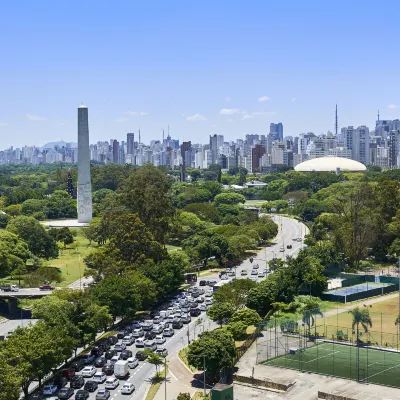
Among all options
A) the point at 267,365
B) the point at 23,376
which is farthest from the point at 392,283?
the point at 23,376

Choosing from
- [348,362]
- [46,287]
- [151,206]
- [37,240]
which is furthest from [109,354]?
[37,240]

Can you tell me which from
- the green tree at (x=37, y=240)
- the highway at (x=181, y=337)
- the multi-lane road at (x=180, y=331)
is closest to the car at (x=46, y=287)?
the multi-lane road at (x=180, y=331)

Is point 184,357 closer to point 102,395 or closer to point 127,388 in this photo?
point 127,388

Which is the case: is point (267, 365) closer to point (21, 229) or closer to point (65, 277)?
point (65, 277)

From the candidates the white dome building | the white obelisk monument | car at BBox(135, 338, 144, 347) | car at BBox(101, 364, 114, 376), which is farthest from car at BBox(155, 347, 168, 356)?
the white dome building

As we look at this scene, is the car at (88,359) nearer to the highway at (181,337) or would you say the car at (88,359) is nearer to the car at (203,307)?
the highway at (181,337)

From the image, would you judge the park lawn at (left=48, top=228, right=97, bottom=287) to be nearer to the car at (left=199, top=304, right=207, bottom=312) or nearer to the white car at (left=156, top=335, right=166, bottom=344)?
the car at (left=199, top=304, right=207, bottom=312)
